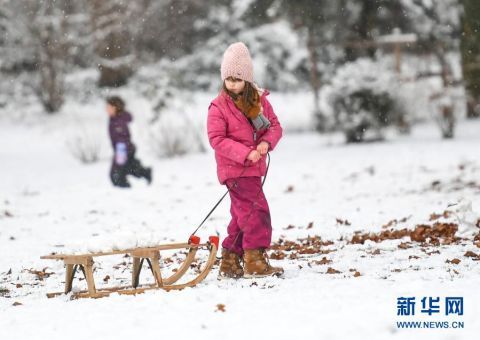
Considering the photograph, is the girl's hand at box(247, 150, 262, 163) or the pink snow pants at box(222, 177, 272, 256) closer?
the girl's hand at box(247, 150, 262, 163)

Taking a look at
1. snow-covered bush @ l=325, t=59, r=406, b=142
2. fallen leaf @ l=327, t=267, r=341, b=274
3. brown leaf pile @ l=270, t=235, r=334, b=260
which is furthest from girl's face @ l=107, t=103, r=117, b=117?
fallen leaf @ l=327, t=267, r=341, b=274

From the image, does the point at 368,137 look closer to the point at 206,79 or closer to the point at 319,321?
the point at 206,79

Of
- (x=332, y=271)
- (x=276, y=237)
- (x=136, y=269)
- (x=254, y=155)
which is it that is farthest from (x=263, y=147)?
(x=276, y=237)

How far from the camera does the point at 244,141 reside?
5641 millimetres

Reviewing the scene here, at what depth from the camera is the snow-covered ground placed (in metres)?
4.30

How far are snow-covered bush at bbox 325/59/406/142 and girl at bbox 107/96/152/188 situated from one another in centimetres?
726

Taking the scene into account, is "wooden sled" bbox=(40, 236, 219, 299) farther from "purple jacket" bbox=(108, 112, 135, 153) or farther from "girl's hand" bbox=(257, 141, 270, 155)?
"purple jacket" bbox=(108, 112, 135, 153)

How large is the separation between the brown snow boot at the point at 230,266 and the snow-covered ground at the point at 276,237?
0.76ft

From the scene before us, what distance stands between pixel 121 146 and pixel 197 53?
1681 centimetres

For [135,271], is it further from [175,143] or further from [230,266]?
[175,143]

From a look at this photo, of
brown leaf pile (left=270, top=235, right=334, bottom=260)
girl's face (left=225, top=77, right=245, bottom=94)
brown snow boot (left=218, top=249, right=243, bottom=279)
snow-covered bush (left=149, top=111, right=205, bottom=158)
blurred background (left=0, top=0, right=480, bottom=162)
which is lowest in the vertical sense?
brown leaf pile (left=270, top=235, right=334, bottom=260)

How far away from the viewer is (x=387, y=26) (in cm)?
2503

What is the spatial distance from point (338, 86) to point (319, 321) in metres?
15.0


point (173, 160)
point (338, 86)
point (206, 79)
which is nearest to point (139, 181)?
point (173, 160)
